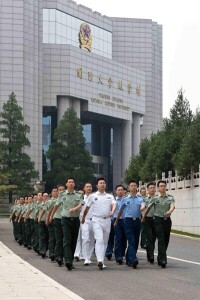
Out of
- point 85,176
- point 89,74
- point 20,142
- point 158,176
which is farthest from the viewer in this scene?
point 89,74

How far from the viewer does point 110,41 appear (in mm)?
116750

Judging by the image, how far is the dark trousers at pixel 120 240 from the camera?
18.4 metres

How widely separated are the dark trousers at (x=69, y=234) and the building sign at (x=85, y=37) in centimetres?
9016

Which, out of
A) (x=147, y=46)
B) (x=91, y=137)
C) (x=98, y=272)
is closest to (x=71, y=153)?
(x=91, y=137)

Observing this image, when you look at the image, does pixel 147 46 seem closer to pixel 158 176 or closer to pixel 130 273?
pixel 158 176

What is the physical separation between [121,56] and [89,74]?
22302 millimetres

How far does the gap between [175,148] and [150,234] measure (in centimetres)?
3381

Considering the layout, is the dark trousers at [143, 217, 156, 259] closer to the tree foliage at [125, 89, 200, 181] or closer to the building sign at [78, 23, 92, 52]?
the tree foliage at [125, 89, 200, 181]

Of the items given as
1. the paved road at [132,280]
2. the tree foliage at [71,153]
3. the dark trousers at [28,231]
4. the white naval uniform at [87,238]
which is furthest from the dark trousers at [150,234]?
the tree foliage at [71,153]

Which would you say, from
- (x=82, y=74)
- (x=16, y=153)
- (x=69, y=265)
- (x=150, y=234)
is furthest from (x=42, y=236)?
(x=82, y=74)

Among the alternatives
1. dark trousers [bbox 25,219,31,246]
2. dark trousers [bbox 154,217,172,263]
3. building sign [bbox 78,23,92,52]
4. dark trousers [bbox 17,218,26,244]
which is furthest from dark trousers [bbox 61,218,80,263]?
building sign [bbox 78,23,92,52]

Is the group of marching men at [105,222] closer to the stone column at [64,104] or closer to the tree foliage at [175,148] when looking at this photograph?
the tree foliage at [175,148]

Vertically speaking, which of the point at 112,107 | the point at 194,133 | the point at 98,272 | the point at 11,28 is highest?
the point at 11,28

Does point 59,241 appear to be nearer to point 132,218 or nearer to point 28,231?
point 132,218
